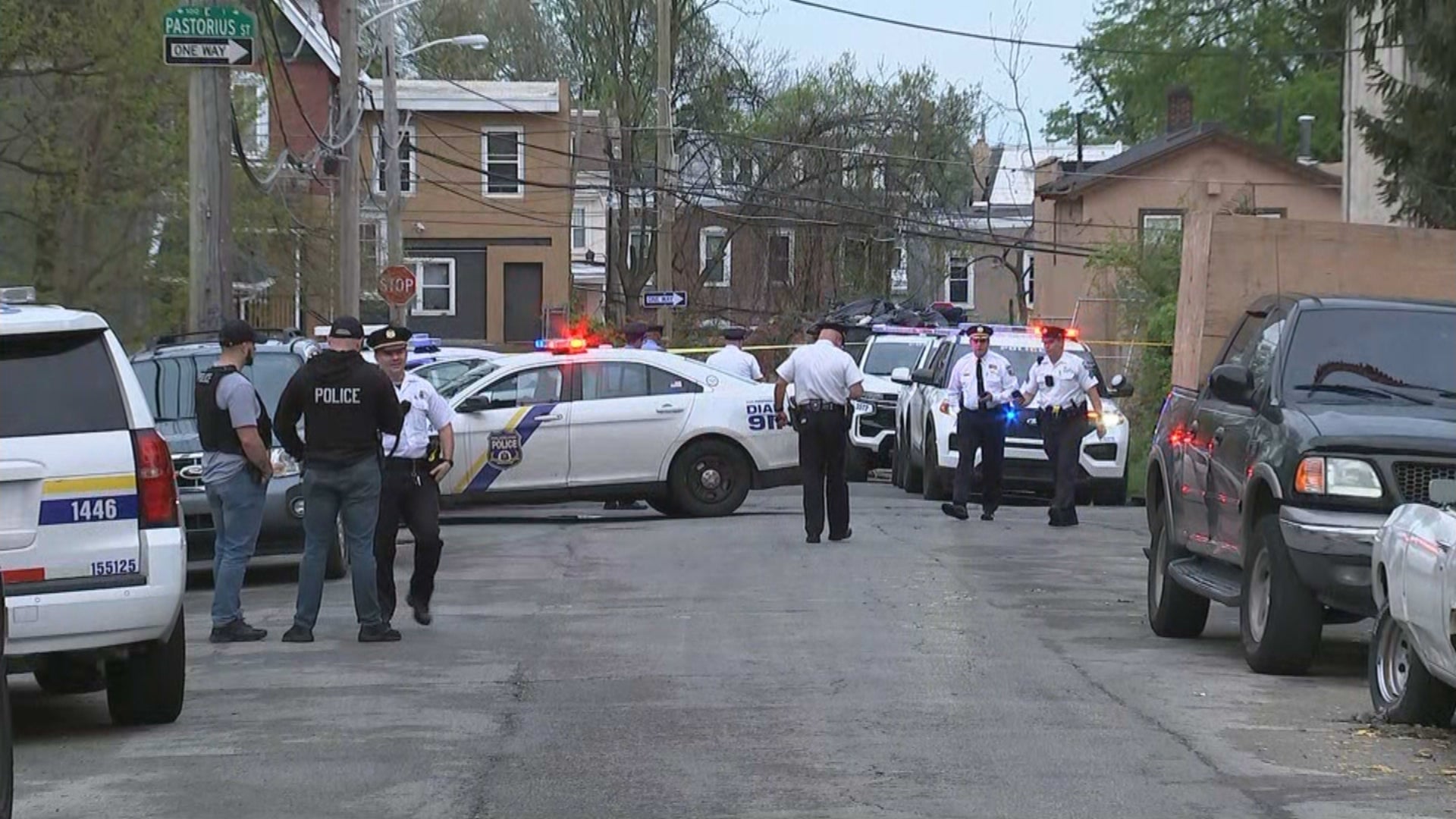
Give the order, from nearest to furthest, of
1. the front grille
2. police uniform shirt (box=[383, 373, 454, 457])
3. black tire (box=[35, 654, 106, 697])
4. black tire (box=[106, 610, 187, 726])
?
black tire (box=[35, 654, 106, 697])
black tire (box=[106, 610, 187, 726])
the front grille
police uniform shirt (box=[383, 373, 454, 457])

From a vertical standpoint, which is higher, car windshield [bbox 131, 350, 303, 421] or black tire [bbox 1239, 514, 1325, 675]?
car windshield [bbox 131, 350, 303, 421]

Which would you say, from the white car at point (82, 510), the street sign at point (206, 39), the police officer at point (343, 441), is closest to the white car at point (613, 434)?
the street sign at point (206, 39)

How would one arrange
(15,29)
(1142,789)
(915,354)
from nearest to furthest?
1. (1142,789)
2. (15,29)
3. (915,354)

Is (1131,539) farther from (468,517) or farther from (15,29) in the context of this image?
(15,29)

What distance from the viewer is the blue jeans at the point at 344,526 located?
38.3 feet

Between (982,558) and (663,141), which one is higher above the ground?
(663,141)

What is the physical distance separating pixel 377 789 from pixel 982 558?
30.4 ft

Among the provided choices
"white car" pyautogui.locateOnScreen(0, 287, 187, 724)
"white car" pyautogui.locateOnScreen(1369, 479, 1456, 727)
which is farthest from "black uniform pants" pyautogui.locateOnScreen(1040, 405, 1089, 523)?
"white car" pyautogui.locateOnScreen(0, 287, 187, 724)

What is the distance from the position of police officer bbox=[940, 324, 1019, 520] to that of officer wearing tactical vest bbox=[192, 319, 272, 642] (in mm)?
8765

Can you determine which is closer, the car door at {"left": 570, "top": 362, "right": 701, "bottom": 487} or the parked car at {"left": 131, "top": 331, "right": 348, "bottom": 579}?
the parked car at {"left": 131, "top": 331, "right": 348, "bottom": 579}

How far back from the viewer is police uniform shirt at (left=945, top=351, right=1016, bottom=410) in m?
19.6

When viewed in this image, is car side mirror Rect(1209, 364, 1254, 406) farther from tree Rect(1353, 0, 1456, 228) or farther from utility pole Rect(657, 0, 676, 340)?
utility pole Rect(657, 0, 676, 340)

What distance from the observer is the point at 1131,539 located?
18.7 meters

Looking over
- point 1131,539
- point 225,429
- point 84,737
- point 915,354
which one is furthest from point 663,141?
point 84,737
